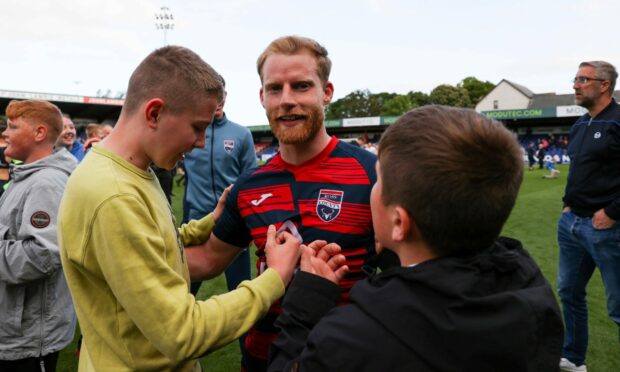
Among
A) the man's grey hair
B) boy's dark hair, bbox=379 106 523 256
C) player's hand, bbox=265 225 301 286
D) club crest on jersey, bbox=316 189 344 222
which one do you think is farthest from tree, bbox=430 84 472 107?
boy's dark hair, bbox=379 106 523 256

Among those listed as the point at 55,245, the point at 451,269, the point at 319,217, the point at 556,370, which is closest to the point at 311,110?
the point at 319,217

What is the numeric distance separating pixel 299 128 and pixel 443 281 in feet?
3.51

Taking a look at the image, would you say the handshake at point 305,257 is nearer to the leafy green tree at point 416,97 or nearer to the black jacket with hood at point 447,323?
the black jacket with hood at point 447,323

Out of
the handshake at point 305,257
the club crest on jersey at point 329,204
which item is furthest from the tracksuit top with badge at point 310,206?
the handshake at point 305,257

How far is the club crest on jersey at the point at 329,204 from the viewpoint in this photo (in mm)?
1776

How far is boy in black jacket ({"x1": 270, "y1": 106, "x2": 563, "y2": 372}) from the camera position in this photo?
0.92 m

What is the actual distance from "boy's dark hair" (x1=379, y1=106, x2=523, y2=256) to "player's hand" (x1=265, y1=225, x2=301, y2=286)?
52cm

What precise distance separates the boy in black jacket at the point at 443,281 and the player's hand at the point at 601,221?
8.79 ft

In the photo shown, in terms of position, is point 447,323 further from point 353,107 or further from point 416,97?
point 353,107

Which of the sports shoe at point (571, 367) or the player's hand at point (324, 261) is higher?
the player's hand at point (324, 261)

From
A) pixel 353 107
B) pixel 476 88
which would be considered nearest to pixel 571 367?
pixel 476 88

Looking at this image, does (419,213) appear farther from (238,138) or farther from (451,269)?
(238,138)

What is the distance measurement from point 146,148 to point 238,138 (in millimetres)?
3125

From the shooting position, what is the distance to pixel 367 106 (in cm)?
9344
